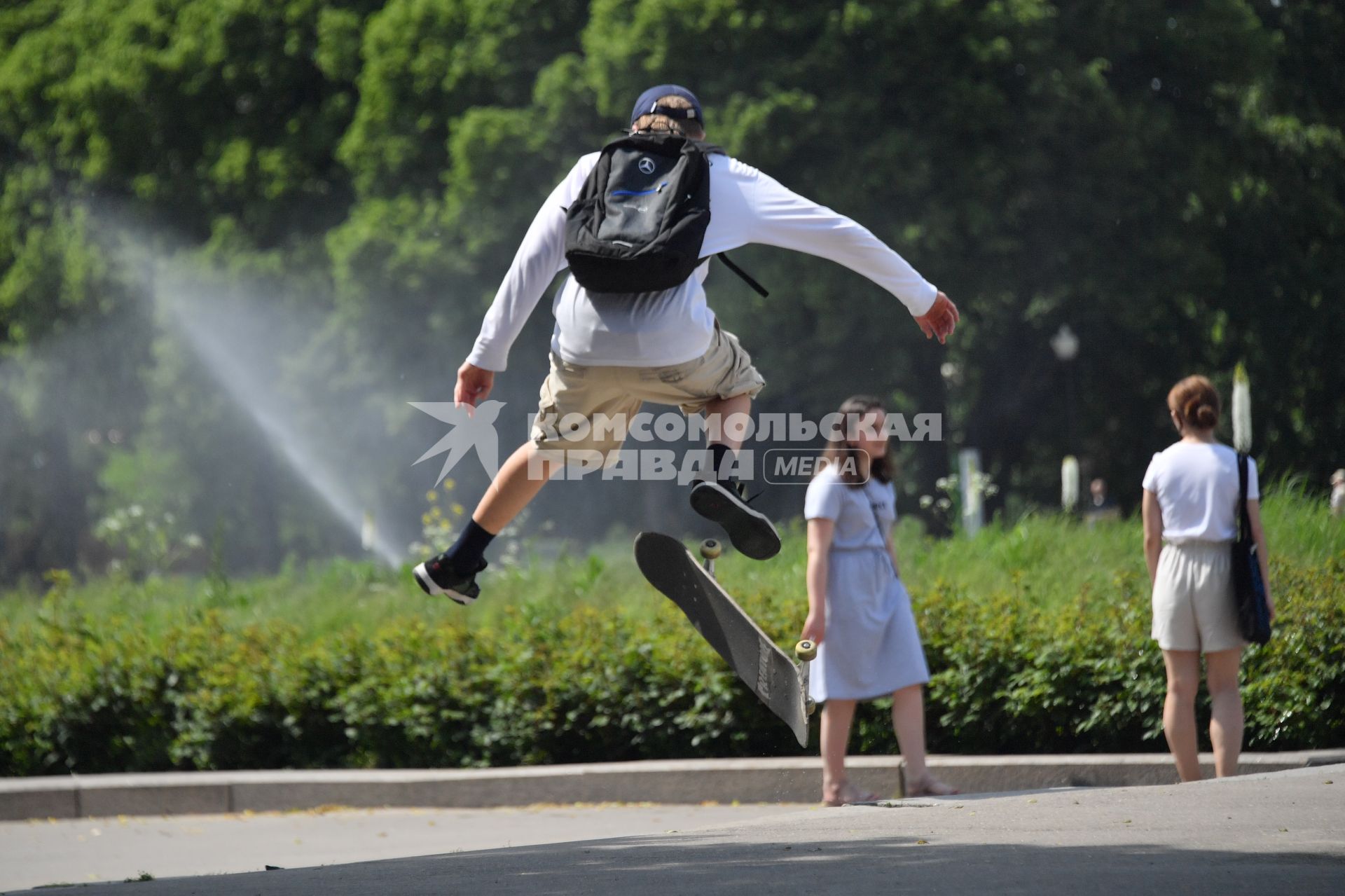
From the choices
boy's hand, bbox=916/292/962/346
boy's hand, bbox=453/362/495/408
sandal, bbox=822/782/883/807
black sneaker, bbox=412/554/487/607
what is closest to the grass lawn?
sandal, bbox=822/782/883/807

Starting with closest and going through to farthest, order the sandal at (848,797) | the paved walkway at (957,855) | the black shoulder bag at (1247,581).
→ 1. the paved walkway at (957,855)
2. the black shoulder bag at (1247,581)
3. the sandal at (848,797)

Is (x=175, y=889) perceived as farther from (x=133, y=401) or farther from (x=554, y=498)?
(x=133, y=401)

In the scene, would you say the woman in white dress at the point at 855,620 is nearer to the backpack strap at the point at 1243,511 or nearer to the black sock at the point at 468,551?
the backpack strap at the point at 1243,511

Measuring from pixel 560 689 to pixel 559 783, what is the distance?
2.47ft

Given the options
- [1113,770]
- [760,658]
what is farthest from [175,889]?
[1113,770]

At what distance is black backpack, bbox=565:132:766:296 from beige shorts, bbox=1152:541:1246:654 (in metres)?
2.87

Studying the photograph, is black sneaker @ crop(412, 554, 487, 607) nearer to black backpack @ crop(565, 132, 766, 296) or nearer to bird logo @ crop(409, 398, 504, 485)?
black backpack @ crop(565, 132, 766, 296)

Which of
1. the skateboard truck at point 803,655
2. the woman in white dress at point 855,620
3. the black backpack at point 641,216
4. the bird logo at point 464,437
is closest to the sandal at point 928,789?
the woman in white dress at point 855,620

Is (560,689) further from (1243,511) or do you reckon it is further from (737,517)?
(1243,511)

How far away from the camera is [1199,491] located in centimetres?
657

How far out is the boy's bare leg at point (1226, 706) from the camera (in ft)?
21.5

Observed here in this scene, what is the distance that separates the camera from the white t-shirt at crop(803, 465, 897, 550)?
22.7 ft

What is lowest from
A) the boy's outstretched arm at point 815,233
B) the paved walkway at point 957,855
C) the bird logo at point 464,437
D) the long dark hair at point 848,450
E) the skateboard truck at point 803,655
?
the paved walkway at point 957,855

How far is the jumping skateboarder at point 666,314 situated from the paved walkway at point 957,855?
1.07m
